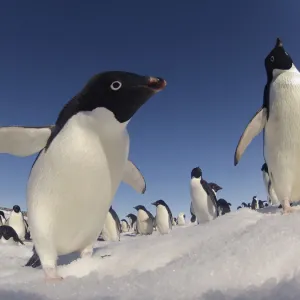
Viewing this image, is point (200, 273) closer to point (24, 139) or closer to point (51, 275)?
point (51, 275)

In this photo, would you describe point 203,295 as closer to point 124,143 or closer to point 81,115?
point 124,143

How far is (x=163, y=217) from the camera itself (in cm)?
1562

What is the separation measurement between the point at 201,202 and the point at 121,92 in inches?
318

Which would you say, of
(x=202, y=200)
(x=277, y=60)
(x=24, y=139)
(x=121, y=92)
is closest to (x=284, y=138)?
(x=277, y=60)

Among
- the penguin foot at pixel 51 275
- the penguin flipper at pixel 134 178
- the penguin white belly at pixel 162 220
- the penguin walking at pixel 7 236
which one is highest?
the penguin flipper at pixel 134 178

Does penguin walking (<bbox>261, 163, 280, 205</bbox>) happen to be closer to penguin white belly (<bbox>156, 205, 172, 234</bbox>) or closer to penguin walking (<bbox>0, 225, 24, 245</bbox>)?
penguin white belly (<bbox>156, 205, 172, 234</bbox>)

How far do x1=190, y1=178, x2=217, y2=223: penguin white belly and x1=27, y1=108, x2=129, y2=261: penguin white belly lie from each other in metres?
7.71

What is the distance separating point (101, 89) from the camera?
2.86 meters

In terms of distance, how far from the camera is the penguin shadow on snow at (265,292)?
1.58 m

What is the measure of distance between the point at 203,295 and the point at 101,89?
172 cm

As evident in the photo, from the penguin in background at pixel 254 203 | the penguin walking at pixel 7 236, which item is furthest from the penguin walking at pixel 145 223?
the penguin in background at pixel 254 203

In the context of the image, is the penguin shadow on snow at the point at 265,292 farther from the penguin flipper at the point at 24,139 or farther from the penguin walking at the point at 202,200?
the penguin walking at the point at 202,200

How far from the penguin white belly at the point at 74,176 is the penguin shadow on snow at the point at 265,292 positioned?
1.40 metres

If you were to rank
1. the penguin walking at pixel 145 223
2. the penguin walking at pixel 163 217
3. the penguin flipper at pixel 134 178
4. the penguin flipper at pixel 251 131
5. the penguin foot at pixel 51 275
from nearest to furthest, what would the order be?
the penguin foot at pixel 51 275, the penguin flipper at pixel 134 178, the penguin flipper at pixel 251 131, the penguin walking at pixel 163 217, the penguin walking at pixel 145 223
